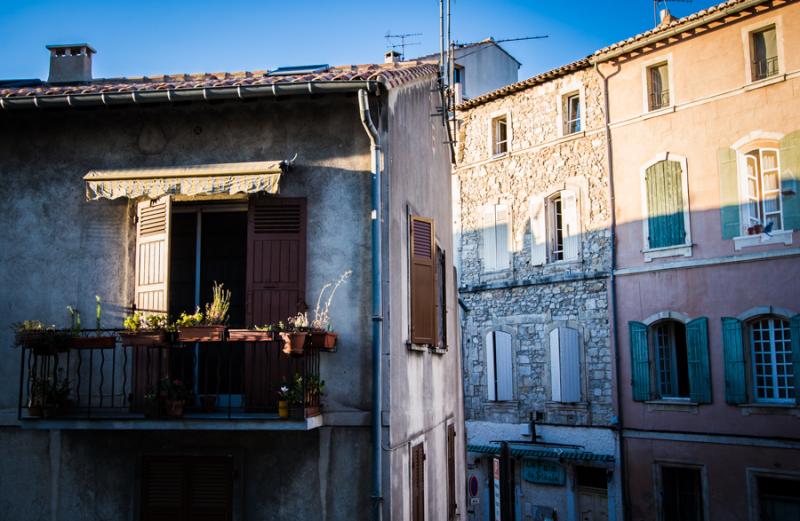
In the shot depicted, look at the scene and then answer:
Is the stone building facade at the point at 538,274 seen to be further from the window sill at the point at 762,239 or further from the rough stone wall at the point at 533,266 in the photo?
the window sill at the point at 762,239

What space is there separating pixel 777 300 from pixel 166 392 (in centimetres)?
1491

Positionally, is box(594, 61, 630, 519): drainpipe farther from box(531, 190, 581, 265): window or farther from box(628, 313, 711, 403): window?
box(531, 190, 581, 265): window

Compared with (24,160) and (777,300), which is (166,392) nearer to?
(24,160)

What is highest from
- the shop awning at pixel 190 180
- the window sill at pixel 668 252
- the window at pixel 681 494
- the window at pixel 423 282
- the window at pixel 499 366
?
the window sill at pixel 668 252

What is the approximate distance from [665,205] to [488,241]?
6306 mm

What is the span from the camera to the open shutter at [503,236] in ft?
83.0

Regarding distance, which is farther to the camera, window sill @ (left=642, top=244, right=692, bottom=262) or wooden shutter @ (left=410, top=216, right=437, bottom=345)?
window sill @ (left=642, top=244, right=692, bottom=262)

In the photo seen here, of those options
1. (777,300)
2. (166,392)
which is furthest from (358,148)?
(777,300)

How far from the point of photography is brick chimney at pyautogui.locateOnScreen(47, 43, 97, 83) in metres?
11.9

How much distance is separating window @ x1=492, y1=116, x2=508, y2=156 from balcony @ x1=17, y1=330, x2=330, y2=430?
17987 mm

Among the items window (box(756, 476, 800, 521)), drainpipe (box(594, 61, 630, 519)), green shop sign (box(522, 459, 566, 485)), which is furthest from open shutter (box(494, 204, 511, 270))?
window (box(756, 476, 800, 521))

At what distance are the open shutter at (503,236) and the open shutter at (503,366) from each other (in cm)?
217

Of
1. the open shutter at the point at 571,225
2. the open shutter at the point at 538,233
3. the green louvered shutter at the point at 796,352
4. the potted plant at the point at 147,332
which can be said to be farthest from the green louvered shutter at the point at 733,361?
the potted plant at the point at 147,332

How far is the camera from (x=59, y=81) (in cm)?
1193
